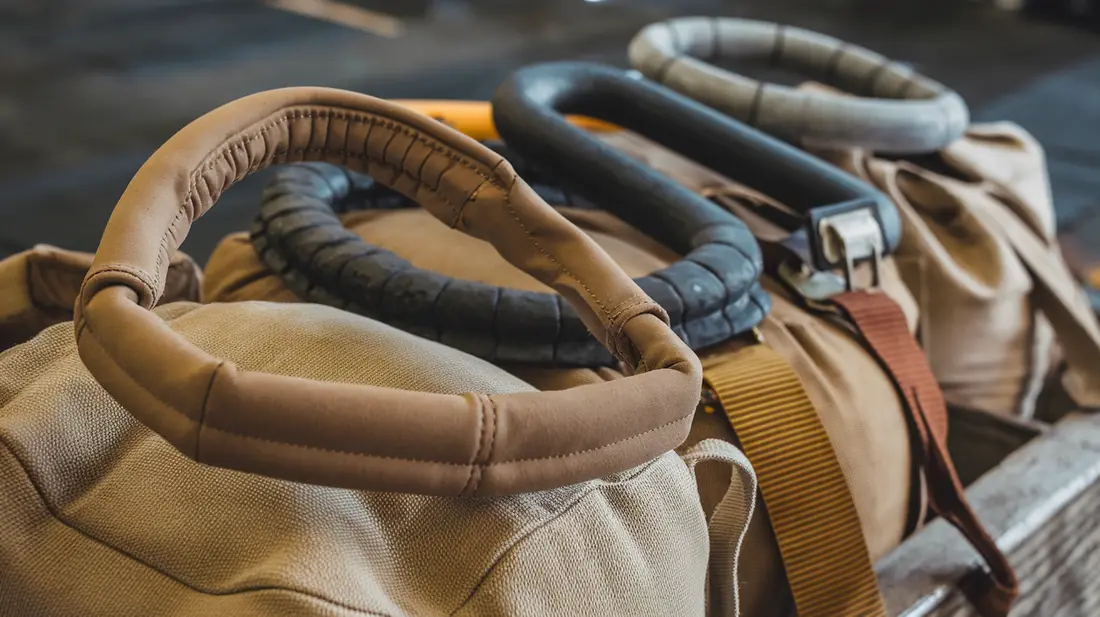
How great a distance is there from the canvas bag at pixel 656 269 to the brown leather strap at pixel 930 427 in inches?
0.4

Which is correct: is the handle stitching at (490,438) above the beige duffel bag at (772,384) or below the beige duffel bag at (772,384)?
above

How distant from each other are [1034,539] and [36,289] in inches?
23.0

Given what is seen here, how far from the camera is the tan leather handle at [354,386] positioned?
29 cm

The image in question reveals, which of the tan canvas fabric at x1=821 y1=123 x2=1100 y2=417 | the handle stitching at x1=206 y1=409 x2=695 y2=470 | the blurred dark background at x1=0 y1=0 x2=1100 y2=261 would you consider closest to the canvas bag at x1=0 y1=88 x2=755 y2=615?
the handle stitching at x1=206 y1=409 x2=695 y2=470

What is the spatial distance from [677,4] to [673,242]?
2.33 meters

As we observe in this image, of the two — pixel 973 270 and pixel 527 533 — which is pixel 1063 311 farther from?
pixel 527 533

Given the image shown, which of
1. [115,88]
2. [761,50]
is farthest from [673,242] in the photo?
[115,88]

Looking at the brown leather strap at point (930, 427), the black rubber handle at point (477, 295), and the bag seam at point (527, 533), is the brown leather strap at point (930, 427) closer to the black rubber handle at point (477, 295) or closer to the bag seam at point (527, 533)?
the black rubber handle at point (477, 295)

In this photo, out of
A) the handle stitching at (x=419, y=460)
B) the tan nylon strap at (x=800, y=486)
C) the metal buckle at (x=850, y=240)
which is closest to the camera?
the handle stitching at (x=419, y=460)

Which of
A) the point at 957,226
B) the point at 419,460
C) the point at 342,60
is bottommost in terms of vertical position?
the point at 342,60

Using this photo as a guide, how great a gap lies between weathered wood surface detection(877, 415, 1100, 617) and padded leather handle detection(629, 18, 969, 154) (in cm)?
24

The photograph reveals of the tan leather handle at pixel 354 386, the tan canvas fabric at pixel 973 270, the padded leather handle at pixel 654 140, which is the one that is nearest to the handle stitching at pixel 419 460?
the tan leather handle at pixel 354 386

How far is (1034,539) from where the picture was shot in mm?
635

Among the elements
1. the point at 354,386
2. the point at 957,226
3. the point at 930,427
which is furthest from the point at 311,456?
the point at 957,226
